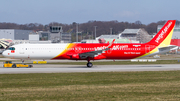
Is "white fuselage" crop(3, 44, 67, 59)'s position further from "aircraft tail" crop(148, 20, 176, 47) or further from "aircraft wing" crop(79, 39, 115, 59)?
"aircraft tail" crop(148, 20, 176, 47)

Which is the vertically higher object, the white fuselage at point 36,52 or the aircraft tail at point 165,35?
the aircraft tail at point 165,35

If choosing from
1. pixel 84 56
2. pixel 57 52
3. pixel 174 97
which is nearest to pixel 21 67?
pixel 57 52

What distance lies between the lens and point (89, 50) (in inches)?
1754

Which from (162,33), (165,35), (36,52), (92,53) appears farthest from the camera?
(162,33)

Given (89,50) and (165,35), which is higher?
(165,35)

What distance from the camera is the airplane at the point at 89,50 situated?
43406 mm

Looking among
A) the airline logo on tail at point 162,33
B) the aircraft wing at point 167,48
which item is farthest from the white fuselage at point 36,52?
the aircraft wing at point 167,48

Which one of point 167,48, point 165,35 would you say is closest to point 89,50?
point 167,48

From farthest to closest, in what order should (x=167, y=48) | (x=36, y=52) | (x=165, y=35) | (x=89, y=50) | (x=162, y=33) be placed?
(x=162, y=33)
(x=165, y=35)
(x=167, y=48)
(x=89, y=50)
(x=36, y=52)

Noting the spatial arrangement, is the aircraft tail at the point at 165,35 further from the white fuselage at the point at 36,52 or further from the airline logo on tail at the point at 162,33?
the white fuselage at the point at 36,52

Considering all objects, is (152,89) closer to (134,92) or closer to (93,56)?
(134,92)

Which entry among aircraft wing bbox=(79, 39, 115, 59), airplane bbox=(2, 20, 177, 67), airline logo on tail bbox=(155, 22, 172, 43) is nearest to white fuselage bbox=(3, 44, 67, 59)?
airplane bbox=(2, 20, 177, 67)

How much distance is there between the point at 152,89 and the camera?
2122 cm

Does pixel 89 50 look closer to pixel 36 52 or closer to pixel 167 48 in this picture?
pixel 36 52
